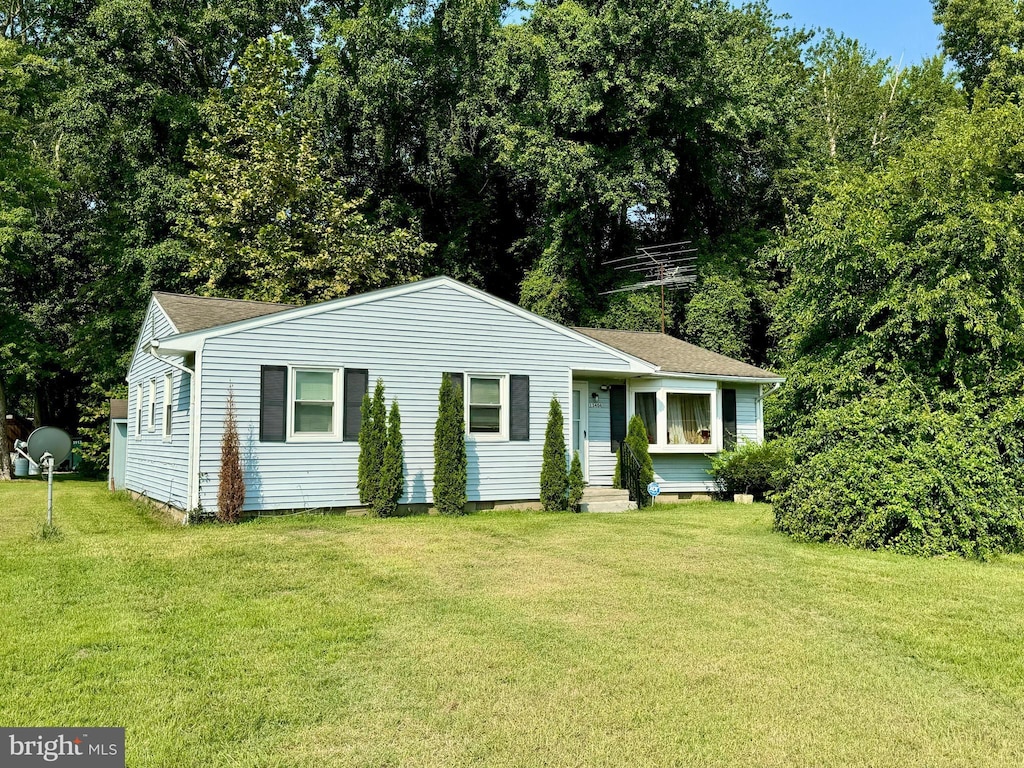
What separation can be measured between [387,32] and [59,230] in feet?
44.9

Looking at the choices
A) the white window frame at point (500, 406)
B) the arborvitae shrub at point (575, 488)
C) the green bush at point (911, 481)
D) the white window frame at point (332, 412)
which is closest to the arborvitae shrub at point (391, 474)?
the white window frame at point (332, 412)

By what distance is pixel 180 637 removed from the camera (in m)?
5.40

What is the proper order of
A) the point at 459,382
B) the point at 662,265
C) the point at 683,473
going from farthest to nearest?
the point at 662,265, the point at 683,473, the point at 459,382

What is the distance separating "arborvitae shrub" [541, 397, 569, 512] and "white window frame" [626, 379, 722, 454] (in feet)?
8.03

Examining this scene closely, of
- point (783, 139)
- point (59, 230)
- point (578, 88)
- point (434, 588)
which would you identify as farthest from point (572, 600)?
point (59, 230)

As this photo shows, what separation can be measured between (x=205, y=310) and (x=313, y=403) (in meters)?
3.06

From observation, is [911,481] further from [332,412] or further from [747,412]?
[332,412]

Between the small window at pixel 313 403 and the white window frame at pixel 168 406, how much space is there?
2.56 m

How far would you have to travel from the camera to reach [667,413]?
52.2 feet

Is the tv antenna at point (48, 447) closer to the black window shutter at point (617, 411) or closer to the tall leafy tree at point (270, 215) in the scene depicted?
the black window shutter at point (617, 411)

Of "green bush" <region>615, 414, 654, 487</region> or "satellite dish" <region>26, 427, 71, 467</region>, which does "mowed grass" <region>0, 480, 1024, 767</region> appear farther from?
"green bush" <region>615, 414, 654, 487</region>

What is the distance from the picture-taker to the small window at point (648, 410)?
624 inches

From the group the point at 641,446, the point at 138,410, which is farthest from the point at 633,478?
the point at 138,410

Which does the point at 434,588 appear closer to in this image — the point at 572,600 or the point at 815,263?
the point at 572,600
